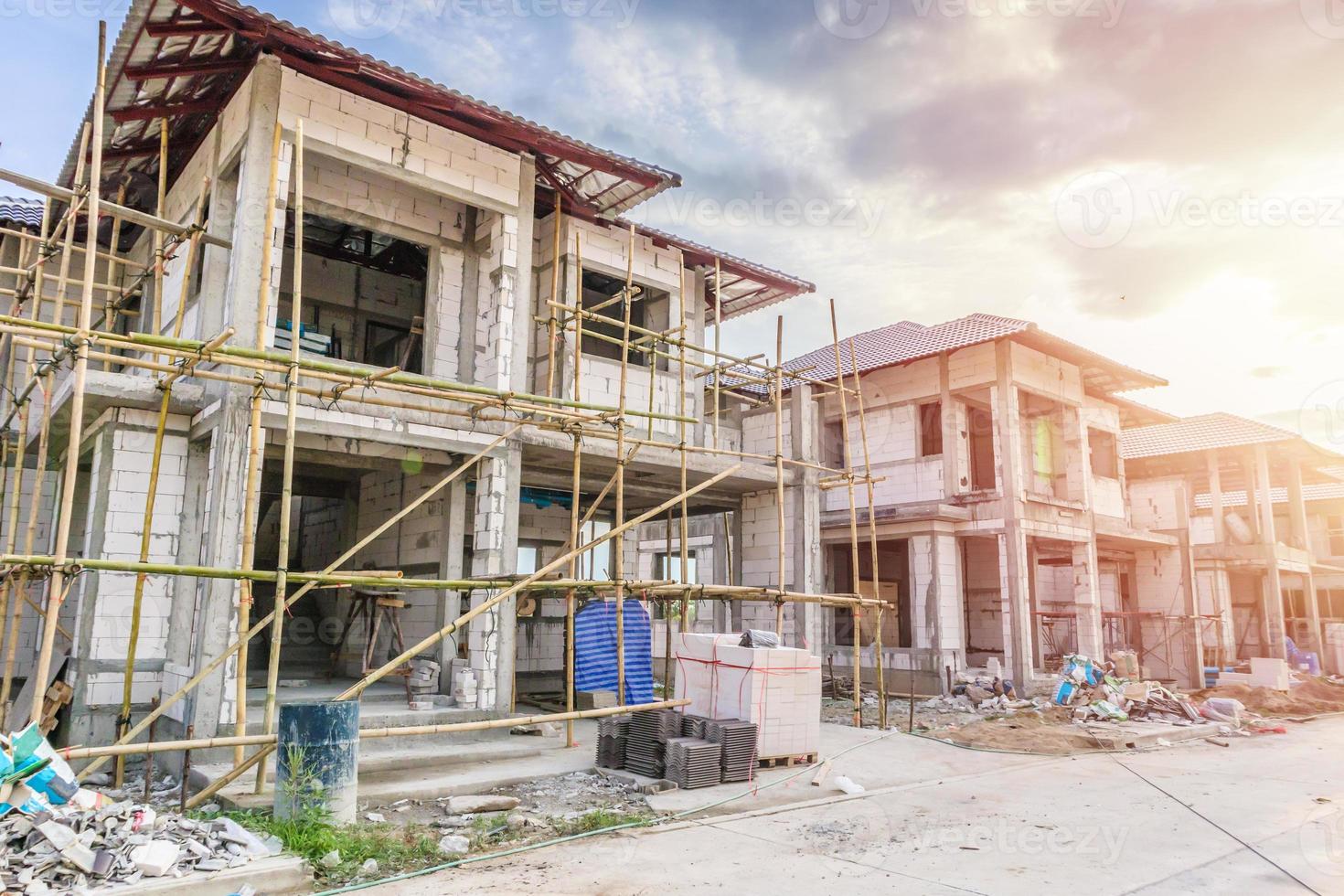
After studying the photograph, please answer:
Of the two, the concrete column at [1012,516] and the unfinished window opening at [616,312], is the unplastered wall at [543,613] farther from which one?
the concrete column at [1012,516]

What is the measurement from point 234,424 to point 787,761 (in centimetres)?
709

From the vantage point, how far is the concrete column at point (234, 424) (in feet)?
28.6

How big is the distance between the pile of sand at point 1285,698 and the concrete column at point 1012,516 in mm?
4715

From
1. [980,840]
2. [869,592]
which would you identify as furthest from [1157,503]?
[980,840]

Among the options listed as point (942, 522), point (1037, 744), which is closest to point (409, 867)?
point (1037, 744)

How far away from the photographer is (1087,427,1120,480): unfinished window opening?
22422 millimetres

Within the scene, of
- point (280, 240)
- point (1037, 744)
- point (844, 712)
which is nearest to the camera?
point (280, 240)

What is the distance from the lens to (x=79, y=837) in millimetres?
5219

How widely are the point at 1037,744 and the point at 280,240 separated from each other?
1211cm

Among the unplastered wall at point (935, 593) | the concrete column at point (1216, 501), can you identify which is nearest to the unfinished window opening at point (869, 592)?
the unplastered wall at point (935, 593)

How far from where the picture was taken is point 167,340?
22.1 feet

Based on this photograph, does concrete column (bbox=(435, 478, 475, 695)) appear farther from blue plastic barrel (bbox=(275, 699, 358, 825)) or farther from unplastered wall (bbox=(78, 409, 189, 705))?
blue plastic barrel (bbox=(275, 699, 358, 825))

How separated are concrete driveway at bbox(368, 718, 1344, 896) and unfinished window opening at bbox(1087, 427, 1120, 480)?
509 inches

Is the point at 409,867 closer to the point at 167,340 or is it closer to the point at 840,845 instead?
the point at 840,845
